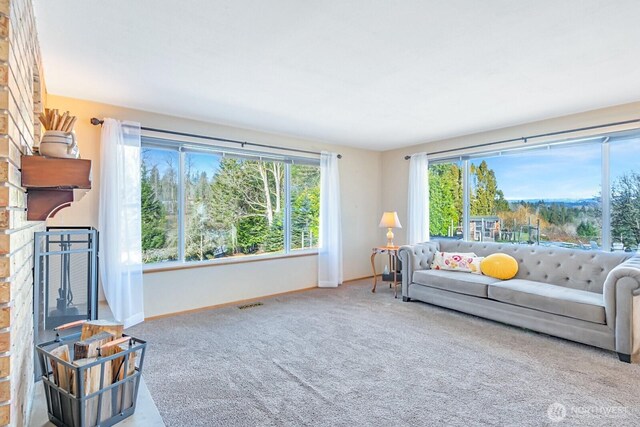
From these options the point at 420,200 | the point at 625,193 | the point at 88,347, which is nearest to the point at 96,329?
the point at 88,347

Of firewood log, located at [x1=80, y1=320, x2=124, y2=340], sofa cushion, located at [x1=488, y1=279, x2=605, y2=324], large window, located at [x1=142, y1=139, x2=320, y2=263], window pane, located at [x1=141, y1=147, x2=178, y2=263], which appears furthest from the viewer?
large window, located at [x1=142, y1=139, x2=320, y2=263]

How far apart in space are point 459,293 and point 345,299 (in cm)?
147

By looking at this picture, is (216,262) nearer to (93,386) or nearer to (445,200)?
(93,386)

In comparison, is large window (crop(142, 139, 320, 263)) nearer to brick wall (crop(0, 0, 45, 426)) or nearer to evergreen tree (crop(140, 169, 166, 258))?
evergreen tree (crop(140, 169, 166, 258))

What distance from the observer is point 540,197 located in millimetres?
4352

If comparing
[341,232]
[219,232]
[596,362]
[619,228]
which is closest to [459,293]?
[596,362]

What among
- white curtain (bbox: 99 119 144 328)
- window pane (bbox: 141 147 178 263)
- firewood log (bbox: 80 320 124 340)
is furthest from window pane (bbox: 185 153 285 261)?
firewood log (bbox: 80 320 124 340)

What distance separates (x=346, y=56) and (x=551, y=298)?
292 cm

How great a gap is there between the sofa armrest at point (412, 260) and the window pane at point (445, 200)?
2.53 ft

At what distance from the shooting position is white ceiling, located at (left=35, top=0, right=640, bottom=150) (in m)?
1.90

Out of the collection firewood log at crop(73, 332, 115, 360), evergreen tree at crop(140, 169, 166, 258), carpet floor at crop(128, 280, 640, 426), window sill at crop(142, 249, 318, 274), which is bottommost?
carpet floor at crop(128, 280, 640, 426)

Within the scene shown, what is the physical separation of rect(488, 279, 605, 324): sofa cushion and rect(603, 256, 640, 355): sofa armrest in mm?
109

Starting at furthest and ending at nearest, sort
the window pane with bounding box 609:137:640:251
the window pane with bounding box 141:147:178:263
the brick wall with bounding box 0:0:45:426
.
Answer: the window pane with bounding box 141:147:178:263
the window pane with bounding box 609:137:640:251
the brick wall with bounding box 0:0:45:426

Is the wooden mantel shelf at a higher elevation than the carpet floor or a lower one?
higher
